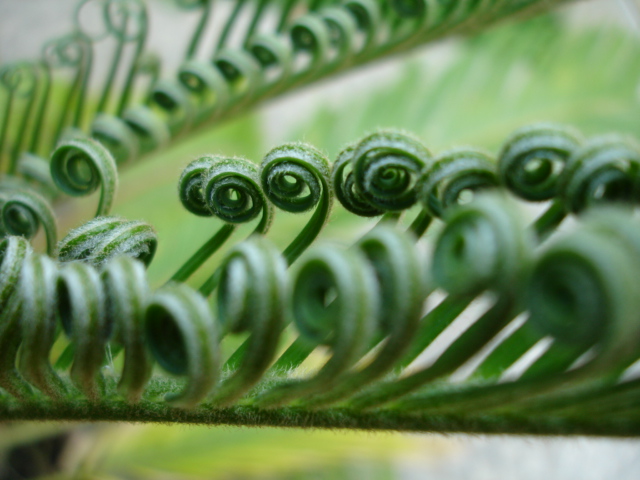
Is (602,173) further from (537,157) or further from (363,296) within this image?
(363,296)

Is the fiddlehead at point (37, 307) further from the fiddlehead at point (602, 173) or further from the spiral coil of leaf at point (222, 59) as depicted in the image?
the spiral coil of leaf at point (222, 59)

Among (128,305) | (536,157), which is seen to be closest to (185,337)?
(128,305)

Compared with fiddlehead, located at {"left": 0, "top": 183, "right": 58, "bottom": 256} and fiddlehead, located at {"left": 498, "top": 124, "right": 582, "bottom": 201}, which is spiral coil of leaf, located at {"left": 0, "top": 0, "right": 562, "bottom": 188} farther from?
fiddlehead, located at {"left": 498, "top": 124, "right": 582, "bottom": 201}

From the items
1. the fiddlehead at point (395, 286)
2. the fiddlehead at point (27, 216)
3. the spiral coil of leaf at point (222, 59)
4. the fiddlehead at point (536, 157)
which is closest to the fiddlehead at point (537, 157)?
the fiddlehead at point (536, 157)

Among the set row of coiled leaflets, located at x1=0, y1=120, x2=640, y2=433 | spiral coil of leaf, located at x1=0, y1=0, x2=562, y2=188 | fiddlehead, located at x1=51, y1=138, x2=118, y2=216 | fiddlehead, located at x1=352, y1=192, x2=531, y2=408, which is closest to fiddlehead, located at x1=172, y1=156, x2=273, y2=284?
row of coiled leaflets, located at x1=0, y1=120, x2=640, y2=433

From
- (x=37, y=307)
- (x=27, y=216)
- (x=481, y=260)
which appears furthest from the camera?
(x=27, y=216)

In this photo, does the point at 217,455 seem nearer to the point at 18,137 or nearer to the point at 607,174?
the point at 18,137
